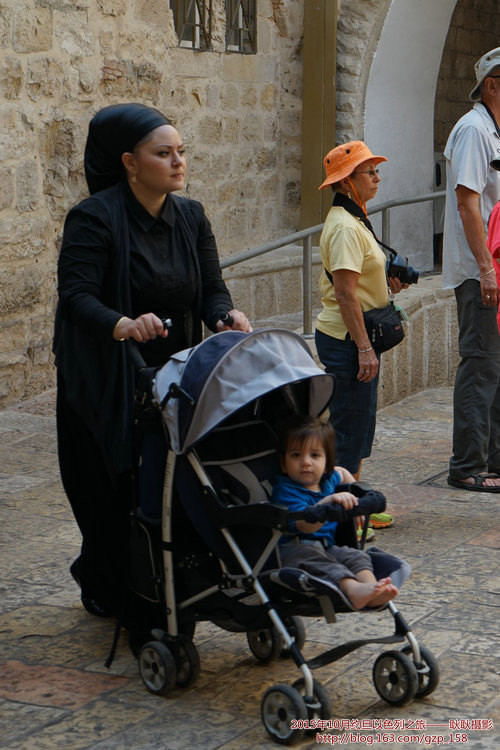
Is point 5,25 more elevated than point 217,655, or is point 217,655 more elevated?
point 5,25

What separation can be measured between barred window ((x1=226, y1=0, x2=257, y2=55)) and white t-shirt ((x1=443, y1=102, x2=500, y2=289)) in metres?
4.08

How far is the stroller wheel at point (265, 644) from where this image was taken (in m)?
3.93

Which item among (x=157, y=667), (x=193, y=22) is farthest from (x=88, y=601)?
(x=193, y=22)

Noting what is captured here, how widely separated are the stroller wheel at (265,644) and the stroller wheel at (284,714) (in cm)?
50

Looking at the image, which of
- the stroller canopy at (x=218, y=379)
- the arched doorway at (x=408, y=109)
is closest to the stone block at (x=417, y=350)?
the arched doorway at (x=408, y=109)

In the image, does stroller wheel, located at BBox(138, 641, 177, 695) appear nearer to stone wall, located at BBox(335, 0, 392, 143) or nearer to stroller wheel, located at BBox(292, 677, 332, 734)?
stroller wheel, located at BBox(292, 677, 332, 734)

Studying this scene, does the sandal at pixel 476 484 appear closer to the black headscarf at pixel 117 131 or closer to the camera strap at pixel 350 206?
the camera strap at pixel 350 206

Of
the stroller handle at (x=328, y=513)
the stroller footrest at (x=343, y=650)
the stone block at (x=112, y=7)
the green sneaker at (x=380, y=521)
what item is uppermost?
the stone block at (x=112, y=7)

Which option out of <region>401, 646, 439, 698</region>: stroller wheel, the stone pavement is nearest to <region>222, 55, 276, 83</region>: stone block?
the stone pavement

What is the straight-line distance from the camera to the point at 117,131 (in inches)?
153

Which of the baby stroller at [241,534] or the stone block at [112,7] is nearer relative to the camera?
the baby stroller at [241,534]

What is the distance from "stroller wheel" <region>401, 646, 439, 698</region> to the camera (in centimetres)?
359

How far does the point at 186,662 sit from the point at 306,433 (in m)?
0.76

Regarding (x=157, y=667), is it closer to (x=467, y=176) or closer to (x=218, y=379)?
(x=218, y=379)
